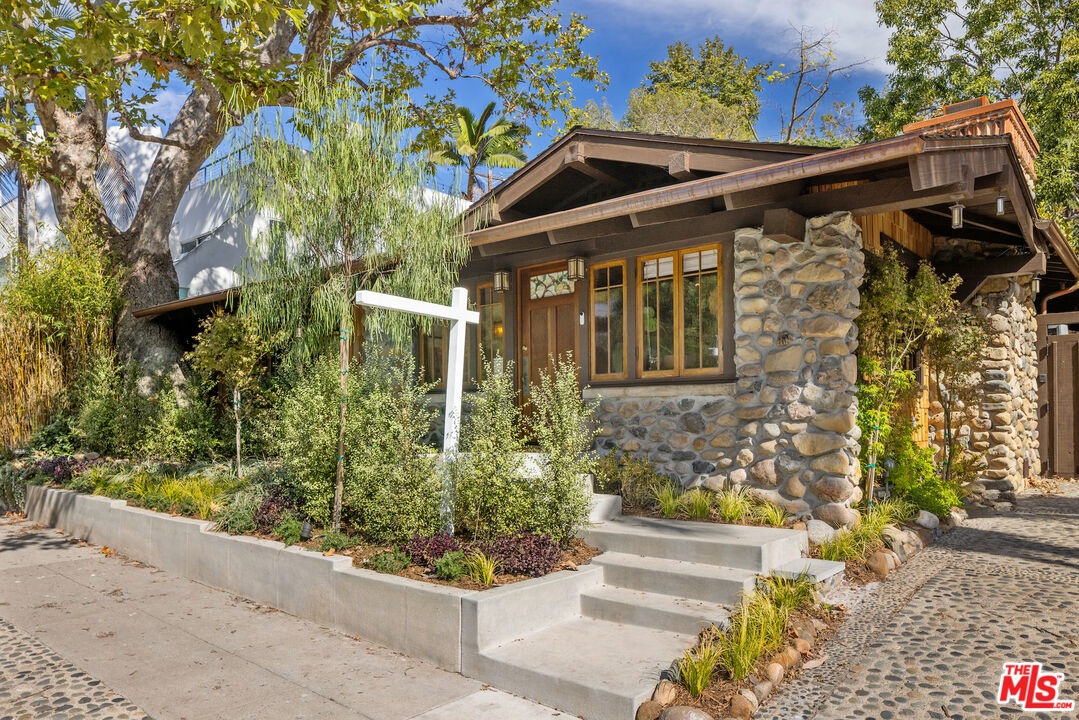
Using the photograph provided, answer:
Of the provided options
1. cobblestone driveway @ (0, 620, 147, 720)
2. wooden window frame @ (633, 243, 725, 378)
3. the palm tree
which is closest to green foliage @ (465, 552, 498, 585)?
cobblestone driveway @ (0, 620, 147, 720)

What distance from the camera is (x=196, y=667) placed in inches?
152

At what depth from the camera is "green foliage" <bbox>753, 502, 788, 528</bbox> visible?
5.32m

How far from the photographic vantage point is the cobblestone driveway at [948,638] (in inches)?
123

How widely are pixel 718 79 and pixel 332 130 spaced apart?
18.8 meters

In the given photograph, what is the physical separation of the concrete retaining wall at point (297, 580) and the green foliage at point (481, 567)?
0.20 meters

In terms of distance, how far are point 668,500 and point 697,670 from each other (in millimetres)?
2471

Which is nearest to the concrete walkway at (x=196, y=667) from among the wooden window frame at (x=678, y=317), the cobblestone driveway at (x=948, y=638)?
the cobblestone driveway at (x=948, y=638)

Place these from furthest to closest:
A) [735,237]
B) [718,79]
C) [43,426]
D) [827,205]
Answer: [718,79] → [43,426] → [735,237] → [827,205]

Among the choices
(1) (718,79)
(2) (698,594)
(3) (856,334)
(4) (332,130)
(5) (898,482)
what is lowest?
(2) (698,594)

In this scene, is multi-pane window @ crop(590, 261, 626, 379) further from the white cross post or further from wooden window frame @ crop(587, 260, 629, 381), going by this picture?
the white cross post

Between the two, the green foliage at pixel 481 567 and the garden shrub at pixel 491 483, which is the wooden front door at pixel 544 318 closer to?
the garden shrub at pixel 491 483

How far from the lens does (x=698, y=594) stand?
13.8 feet

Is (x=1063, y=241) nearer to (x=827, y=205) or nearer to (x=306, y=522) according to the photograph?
(x=827, y=205)

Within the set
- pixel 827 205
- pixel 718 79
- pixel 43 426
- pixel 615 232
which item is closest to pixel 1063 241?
pixel 827 205
